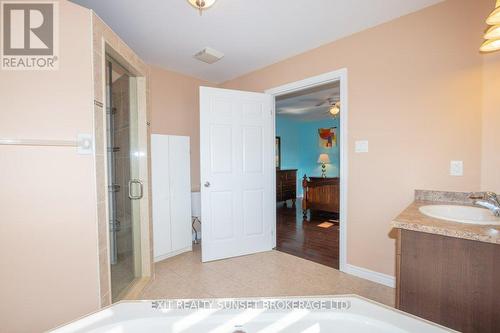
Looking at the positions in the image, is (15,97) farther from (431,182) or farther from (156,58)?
(431,182)

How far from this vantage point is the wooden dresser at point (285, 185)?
221 inches

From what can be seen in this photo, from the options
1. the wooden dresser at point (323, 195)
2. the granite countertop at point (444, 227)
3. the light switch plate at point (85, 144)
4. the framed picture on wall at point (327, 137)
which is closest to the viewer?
the granite countertop at point (444, 227)

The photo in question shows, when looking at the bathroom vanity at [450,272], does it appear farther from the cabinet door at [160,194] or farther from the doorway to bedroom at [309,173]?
the cabinet door at [160,194]

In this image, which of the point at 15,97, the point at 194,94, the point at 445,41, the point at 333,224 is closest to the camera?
the point at 15,97

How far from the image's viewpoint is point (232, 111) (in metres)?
2.76

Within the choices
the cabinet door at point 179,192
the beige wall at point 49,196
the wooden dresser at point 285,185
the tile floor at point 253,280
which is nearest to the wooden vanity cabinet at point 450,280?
the tile floor at point 253,280

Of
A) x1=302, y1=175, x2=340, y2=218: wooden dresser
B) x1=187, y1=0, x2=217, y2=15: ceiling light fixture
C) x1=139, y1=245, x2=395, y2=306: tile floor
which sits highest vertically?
x1=187, y1=0, x2=217, y2=15: ceiling light fixture

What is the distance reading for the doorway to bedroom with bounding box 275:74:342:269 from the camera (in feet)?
10.1

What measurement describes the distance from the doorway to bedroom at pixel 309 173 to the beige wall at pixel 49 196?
2220mm

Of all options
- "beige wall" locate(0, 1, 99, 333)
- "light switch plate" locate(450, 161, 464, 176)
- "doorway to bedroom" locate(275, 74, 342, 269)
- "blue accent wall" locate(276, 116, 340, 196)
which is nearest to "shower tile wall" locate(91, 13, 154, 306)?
"beige wall" locate(0, 1, 99, 333)

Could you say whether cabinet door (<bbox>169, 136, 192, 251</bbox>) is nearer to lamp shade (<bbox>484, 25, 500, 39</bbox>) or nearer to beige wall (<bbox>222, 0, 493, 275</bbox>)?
beige wall (<bbox>222, 0, 493, 275</bbox>)

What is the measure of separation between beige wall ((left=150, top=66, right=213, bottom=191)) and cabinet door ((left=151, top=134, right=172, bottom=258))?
631mm

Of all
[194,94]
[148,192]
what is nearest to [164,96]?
[194,94]

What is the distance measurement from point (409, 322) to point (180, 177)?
8.31 ft
